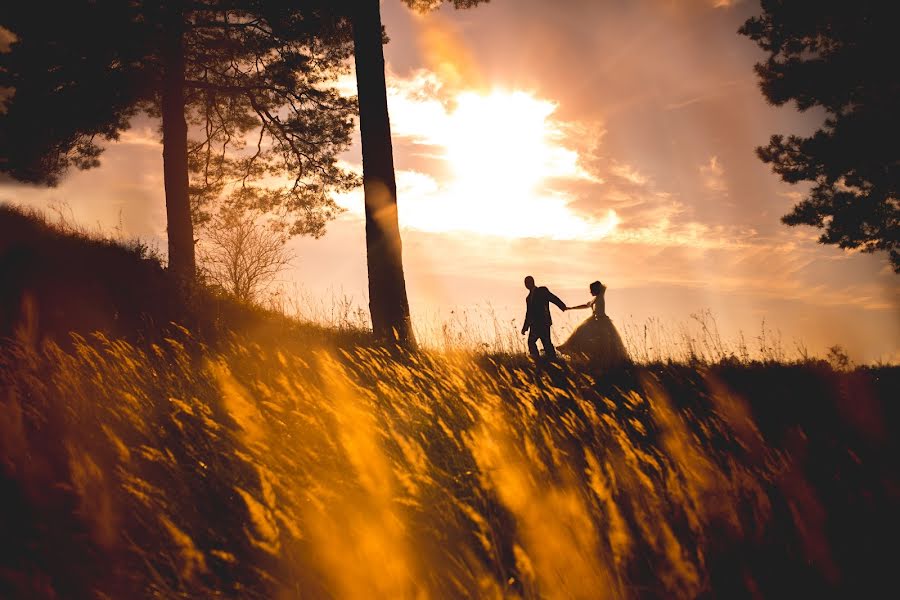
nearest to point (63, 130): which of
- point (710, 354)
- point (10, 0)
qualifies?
point (10, 0)

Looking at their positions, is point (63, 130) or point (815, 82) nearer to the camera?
point (63, 130)

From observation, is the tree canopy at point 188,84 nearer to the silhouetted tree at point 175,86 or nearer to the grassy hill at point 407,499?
the silhouetted tree at point 175,86

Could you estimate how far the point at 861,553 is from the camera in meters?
1.93

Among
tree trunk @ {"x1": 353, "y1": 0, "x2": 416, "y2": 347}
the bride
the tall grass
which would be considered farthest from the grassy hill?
the bride

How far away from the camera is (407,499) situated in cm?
184

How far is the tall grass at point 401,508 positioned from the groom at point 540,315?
528 cm

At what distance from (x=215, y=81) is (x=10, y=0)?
3.67 meters

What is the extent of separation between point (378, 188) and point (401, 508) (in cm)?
615

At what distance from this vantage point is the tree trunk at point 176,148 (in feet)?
32.5

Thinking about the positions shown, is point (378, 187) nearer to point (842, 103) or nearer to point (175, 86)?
point (175, 86)

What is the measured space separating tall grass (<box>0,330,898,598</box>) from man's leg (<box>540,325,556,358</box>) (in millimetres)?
5263

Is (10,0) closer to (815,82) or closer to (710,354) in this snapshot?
(710,354)

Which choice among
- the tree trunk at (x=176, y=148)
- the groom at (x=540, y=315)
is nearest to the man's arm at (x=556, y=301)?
the groom at (x=540, y=315)

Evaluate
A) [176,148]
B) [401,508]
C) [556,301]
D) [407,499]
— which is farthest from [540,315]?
[176,148]
